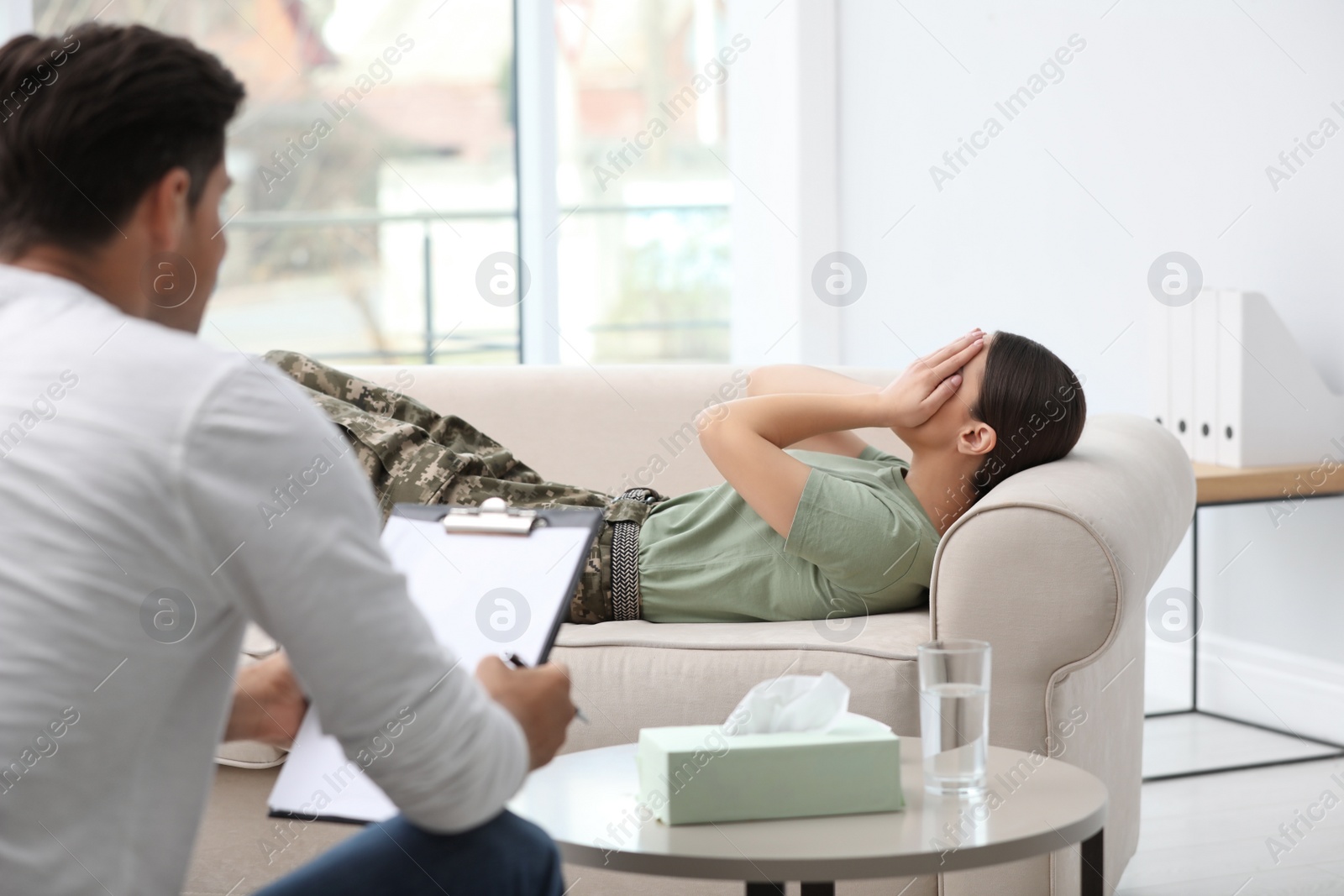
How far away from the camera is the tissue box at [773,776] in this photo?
1.03m

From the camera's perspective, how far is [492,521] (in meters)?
1.03

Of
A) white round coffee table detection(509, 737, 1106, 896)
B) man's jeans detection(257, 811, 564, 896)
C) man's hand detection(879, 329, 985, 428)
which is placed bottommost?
white round coffee table detection(509, 737, 1106, 896)

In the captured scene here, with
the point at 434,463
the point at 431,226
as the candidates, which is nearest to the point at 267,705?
the point at 434,463

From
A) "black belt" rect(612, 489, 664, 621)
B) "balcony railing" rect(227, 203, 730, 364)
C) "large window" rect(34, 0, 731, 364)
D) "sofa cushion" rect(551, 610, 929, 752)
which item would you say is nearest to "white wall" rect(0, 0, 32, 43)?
"large window" rect(34, 0, 731, 364)

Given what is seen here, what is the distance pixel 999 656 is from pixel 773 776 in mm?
518

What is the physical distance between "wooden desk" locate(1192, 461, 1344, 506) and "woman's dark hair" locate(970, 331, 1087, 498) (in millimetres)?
710

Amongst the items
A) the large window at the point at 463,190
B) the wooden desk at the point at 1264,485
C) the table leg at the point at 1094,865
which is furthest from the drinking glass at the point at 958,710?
the large window at the point at 463,190

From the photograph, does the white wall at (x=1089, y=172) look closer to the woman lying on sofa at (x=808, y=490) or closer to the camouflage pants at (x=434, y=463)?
the woman lying on sofa at (x=808, y=490)

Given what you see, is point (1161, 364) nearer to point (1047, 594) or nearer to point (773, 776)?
point (1047, 594)

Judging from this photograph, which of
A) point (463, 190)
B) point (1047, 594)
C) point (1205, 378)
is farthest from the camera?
point (463, 190)

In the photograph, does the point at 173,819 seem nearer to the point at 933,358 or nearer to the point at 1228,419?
the point at 933,358

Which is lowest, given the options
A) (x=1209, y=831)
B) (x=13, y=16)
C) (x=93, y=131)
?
(x=1209, y=831)

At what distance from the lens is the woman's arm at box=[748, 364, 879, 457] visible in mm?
2066

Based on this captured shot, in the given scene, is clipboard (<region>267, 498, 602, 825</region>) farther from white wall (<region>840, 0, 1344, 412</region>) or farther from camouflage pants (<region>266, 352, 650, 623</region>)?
white wall (<region>840, 0, 1344, 412</region>)
